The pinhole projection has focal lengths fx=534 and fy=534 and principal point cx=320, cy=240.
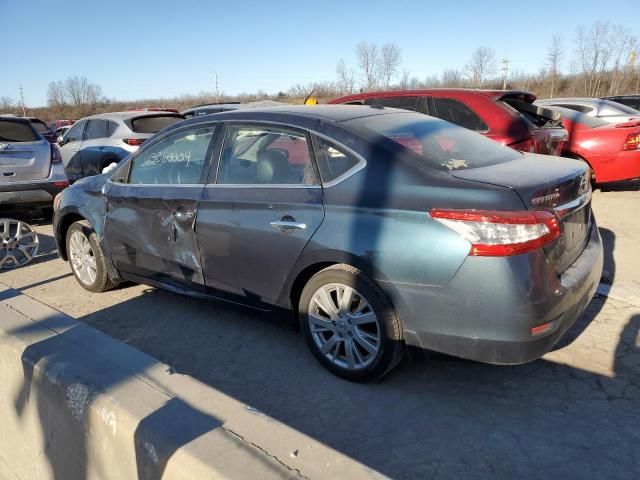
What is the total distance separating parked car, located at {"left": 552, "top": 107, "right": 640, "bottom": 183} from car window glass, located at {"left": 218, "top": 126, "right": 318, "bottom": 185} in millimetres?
6637

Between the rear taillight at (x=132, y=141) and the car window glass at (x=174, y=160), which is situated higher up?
the car window glass at (x=174, y=160)

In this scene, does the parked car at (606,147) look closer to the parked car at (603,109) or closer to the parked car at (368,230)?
the parked car at (603,109)

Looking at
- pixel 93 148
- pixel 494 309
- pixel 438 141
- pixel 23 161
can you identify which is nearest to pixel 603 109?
pixel 438 141

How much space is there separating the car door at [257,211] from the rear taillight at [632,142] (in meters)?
6.81

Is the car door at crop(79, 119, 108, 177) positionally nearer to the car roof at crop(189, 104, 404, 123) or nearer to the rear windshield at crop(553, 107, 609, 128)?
the car roof at crop(189, 104, 404, 123)

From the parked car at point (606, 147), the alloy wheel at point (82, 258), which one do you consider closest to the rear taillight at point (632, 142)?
the parked car at point (606, 147)

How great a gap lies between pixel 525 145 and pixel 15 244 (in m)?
5.86

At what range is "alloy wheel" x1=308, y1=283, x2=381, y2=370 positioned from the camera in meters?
3.11

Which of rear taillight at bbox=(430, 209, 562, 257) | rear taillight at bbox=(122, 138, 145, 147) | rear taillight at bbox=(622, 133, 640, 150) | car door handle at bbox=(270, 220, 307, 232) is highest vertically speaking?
rear taillight at bbox=(430, 209, 562, 257)

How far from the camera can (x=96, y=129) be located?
11.0 metres

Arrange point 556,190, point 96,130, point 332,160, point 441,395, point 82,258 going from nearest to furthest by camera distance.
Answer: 1. point 556,190
2. point 441,395
3. point 332,160
4. point 82,258
5. point 96,130

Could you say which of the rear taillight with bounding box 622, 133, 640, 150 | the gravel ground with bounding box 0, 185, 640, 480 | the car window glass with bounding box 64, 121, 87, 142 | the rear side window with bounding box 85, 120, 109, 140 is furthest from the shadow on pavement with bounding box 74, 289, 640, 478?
the car window glass with bounding box 64, 121, 87, 142

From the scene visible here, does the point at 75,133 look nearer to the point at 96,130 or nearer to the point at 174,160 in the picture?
the point at 96,130

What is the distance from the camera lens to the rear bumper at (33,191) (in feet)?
23.0
